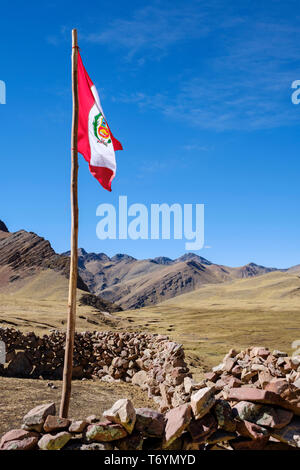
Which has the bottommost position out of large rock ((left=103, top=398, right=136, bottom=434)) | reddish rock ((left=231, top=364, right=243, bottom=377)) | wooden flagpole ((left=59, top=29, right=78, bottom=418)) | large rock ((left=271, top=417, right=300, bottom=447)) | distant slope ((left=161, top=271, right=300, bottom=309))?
distant slope ((left=161, top=271, right=300, bottom=309))

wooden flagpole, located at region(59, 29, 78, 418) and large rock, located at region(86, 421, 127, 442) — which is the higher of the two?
wooden flagpole, located at region(59, 29, 78, 418)

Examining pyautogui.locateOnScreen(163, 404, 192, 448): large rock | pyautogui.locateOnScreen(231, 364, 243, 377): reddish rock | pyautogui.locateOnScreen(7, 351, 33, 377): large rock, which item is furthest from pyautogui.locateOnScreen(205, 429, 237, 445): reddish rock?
pyautogui.locateOnScreen(7, 351, 33, 377): large rock

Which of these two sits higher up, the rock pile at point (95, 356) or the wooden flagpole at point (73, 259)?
the wooden flagpole at point (73, 259)

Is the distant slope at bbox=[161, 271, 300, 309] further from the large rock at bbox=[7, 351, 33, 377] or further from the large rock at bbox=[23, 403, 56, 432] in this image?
the large rock at bbox=[23, 403, 56, 432]

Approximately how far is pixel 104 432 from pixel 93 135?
5.90 meters

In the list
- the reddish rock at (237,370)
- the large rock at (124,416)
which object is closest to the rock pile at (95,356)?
the reddish rock at (237,370)

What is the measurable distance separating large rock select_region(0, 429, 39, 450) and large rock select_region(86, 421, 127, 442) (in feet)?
→ 2.59

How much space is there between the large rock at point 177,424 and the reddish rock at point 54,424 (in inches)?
60.2

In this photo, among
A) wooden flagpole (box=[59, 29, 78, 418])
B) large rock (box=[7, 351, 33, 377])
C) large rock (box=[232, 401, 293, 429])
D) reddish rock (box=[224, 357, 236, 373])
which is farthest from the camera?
large rock (box=[7, 351, 33, 377])

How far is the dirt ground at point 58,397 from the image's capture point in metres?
10.5

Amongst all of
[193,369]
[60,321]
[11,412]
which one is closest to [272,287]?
[60,321]

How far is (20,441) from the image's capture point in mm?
5336

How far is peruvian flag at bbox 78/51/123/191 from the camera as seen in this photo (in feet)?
26.7

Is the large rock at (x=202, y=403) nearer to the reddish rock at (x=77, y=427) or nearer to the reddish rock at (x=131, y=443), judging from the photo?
the reddish rock at (x=131, y=443)
